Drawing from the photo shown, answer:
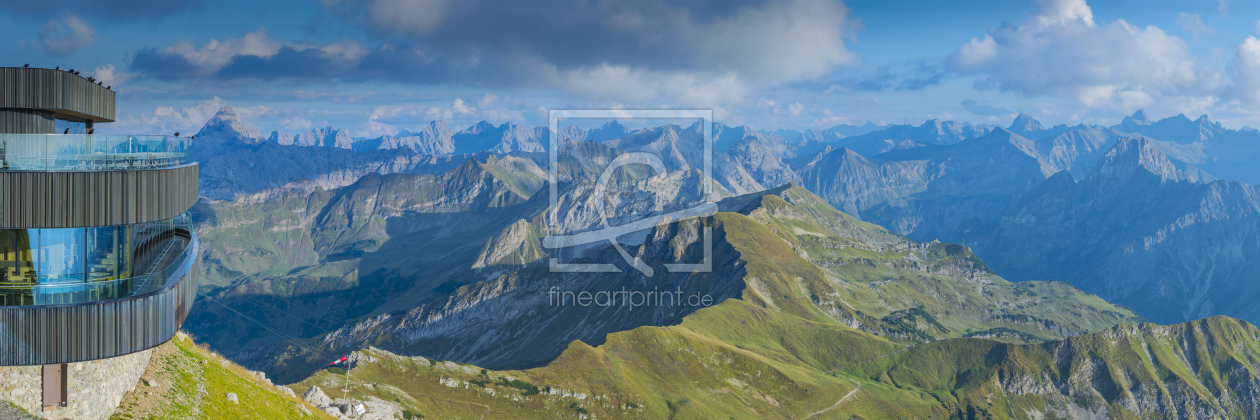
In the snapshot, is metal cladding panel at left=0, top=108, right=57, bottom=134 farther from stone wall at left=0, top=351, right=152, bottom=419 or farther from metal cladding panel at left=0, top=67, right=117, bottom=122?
stone wall at left=0, top=351, right=152, bottom=419

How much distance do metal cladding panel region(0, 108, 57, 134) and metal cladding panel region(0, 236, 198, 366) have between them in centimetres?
1086

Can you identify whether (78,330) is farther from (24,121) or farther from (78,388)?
(24,121)

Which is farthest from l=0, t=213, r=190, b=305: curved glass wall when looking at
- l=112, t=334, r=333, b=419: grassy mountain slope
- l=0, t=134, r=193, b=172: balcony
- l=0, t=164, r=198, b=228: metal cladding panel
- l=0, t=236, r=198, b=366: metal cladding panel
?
l=112, t=334, r=333, b=419: grassy mountain slope

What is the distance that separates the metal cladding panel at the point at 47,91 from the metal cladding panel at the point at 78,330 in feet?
37.1

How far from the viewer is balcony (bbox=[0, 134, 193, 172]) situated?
114 ft

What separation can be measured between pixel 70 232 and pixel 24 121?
7559mm

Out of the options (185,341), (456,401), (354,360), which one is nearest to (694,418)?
(456,401)

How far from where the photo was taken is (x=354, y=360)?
Answer: 171750mm

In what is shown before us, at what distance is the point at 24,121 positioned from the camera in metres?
39.2

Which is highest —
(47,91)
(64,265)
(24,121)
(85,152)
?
(47,91)

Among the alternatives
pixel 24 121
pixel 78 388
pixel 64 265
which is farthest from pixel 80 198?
pixel 78 388

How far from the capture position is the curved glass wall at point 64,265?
1390 inches

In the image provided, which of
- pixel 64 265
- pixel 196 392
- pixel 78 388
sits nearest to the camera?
pixel 64 265

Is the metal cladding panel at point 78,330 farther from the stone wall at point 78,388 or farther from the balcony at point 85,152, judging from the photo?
the balcony at point 85,152
